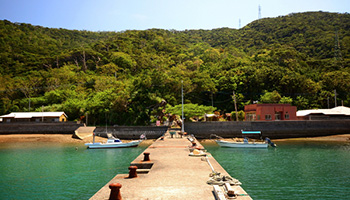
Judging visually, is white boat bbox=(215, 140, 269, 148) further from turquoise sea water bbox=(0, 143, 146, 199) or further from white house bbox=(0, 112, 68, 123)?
white house bbox=(0, 112, 68, 123)

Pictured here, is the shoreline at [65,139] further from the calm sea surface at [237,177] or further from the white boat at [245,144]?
the calm sea surface at [237,177]

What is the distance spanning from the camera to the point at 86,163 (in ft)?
88.9

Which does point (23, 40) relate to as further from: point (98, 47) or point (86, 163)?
point (86, 163)

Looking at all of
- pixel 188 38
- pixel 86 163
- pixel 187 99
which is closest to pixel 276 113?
pixel 187 99

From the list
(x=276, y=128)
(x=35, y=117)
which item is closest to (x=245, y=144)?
(x=276, y=128)

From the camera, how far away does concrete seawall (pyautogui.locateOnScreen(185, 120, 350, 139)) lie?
50.7 metres

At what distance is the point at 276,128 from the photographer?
50750mm

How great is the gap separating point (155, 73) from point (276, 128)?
32.3 meters

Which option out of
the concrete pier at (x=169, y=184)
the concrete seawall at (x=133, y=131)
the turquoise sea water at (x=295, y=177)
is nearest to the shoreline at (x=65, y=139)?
the concrete seawall at (x=133, y=131)

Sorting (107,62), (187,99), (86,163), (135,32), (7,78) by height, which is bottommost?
(86,163)

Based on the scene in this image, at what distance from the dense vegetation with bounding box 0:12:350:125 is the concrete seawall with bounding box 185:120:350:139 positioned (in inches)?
576

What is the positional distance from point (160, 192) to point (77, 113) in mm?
61721

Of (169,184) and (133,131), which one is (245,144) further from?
(169,184)

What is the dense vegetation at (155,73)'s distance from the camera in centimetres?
6581
